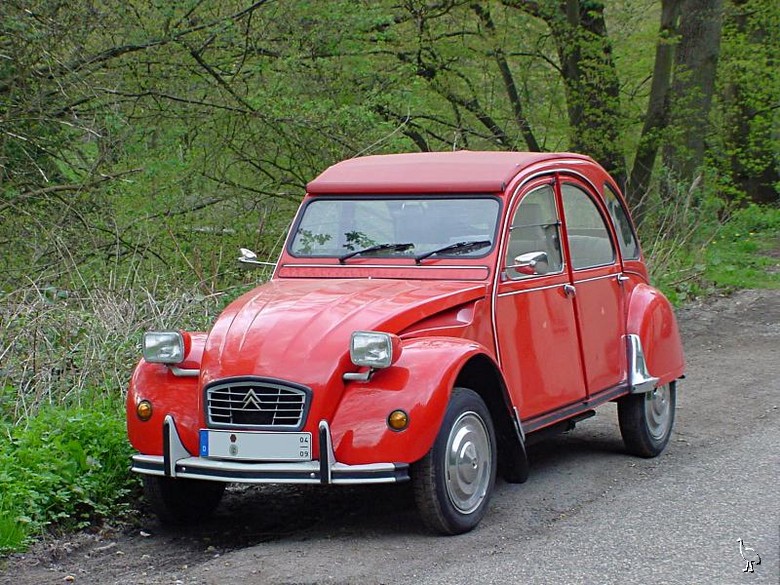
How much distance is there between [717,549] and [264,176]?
863cm

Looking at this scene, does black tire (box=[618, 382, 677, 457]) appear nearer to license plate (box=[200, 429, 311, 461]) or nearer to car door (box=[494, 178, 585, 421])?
car door (box=[494, 178, 585, 421])

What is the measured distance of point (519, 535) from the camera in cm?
597

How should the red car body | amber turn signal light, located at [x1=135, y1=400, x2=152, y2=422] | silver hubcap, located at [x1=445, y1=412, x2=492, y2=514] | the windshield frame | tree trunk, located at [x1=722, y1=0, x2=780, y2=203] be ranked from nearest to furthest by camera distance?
the red car body → silver hubcap, located at [x1=445, y1=412, x2=492, y2=514] → amber turn signal light, located at [x1=135, y1=400, x2=152, y2=422] → the windshield frame → tree trunk, located at [x1=722, y1=0, x2=780, y2=203]

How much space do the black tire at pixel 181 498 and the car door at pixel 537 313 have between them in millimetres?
1821

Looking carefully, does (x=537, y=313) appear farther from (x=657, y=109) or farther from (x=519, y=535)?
(x=657, y=109)

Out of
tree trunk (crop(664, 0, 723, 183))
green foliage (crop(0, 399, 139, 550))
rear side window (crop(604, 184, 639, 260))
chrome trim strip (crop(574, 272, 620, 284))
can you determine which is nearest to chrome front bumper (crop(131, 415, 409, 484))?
green foliage (crop(0, 399, 139, 550))

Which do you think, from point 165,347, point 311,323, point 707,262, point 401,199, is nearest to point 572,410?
point 401,199

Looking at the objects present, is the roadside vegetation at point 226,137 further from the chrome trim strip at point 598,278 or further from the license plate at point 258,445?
the chrome trim strip at point 598,278

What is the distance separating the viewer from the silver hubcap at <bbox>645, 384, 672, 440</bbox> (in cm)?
814

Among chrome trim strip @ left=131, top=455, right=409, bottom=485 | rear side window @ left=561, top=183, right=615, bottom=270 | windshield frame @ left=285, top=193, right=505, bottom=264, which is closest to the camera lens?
chrome trim strip @ left=131, top=455, right=409, bottom=485

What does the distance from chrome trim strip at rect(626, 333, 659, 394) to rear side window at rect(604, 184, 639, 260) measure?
28.6 inches

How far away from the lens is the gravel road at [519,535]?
5.28 metres

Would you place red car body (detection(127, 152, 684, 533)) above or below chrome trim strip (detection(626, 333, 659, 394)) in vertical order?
above

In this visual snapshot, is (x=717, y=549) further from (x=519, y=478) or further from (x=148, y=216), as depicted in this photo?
(x=148, y=216)
